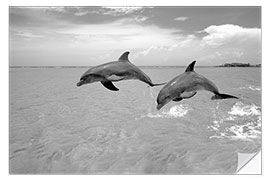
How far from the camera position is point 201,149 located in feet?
10.2

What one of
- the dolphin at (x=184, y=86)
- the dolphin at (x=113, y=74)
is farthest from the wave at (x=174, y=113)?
the dolphin at (x=113, y=74)

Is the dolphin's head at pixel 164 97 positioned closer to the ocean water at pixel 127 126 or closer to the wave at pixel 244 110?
the ocean water at pixel 127 126

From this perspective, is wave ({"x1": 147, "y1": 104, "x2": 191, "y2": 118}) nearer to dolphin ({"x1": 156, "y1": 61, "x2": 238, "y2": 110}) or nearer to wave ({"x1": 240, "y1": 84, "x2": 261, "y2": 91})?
dolphin ({"x1": 156, "y1": 61, "x2": 238, "y2": 110})

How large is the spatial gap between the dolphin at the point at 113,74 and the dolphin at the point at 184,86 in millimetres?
313

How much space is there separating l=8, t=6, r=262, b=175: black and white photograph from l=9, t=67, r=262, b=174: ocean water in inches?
0.5

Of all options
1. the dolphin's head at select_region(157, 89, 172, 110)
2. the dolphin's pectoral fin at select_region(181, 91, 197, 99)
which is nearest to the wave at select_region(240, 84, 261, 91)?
the dolphin's pectoral fin at select_region(181, 91, 197, 99)

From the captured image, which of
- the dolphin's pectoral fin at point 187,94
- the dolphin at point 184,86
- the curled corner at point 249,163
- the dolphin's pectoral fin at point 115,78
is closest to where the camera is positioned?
the dolphin at point 184,86

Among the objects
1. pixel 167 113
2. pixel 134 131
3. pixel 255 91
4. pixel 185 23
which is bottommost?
pixel 134 131

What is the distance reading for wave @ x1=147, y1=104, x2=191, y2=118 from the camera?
321cm

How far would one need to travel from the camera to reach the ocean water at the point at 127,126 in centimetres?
304

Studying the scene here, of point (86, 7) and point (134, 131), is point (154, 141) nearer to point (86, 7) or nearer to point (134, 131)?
point (134, 131)
